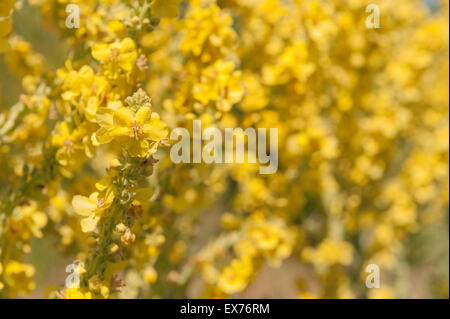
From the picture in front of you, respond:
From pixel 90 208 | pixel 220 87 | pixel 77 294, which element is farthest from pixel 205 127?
pixel 77 294

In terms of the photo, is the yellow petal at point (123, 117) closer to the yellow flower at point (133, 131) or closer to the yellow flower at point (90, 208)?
the yellow flower at point (133, 131)

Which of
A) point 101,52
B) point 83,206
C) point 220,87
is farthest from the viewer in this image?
point 220,87

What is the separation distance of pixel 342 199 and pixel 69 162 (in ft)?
5.05

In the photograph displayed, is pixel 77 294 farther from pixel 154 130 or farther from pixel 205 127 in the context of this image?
pixel 205 127

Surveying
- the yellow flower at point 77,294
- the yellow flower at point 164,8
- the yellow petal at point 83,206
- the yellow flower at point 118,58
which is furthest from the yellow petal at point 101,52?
the yellow flower at point 77,294

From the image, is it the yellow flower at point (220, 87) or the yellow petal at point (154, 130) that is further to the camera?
the yellow flower at point (220, 87)

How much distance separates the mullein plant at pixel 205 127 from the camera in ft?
4.06

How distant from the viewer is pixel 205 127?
57.3 inches

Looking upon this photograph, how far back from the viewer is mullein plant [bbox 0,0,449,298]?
124 cm

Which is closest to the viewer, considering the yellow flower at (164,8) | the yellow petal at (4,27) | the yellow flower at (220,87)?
the yellow petal at (4,27)

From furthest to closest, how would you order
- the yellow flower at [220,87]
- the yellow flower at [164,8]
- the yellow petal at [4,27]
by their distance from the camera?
the yellow flower at [220,87] < the yellow flower at [164,8] < the yellow petal at [4,27]
